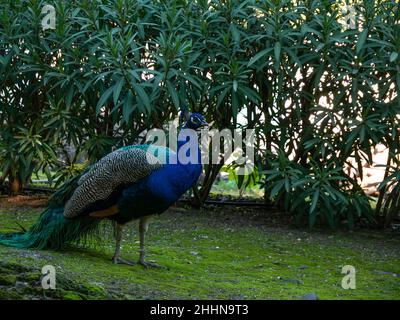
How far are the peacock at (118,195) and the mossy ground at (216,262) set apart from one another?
0.18m

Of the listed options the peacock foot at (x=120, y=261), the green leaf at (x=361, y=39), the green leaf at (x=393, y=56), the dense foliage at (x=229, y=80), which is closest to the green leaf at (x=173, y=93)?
the dense foliage at (x=229, y=80)

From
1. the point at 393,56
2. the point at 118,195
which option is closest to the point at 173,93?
the point at 118,195

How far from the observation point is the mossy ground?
5.07m

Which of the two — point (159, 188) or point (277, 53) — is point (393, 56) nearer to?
point (277, 53)

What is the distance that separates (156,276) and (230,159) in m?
3.09

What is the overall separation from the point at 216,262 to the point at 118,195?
985mm

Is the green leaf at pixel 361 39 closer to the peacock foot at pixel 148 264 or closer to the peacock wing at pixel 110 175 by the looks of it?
the peacock wing at pixel 110 175

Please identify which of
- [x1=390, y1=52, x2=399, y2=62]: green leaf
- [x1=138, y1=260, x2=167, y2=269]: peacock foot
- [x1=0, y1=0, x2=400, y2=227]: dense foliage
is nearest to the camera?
[x1=138, y1=260, x2=167, y2=269]: peacock foot

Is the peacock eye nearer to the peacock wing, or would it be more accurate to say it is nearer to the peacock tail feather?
the peacock wing

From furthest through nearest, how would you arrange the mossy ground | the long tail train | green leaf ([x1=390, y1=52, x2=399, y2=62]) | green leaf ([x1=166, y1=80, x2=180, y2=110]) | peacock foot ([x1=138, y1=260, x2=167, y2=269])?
1. green leaf ([x1=166, y1=80, x2=180, y2=110])
2. green leaf ([x1=390, y1=52, x2=399, y2=62])
3. the long tail train
4. peacock foot ([x1=138, y1=260, x2=167, y2=269])
5. the mossy ground

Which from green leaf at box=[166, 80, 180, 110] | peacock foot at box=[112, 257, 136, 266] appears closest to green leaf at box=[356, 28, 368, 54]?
green leaf at box=[166, 80, 180, 110]

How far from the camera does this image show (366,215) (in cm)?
794

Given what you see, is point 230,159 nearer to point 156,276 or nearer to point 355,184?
point 355,184

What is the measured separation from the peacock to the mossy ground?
0.58ft
